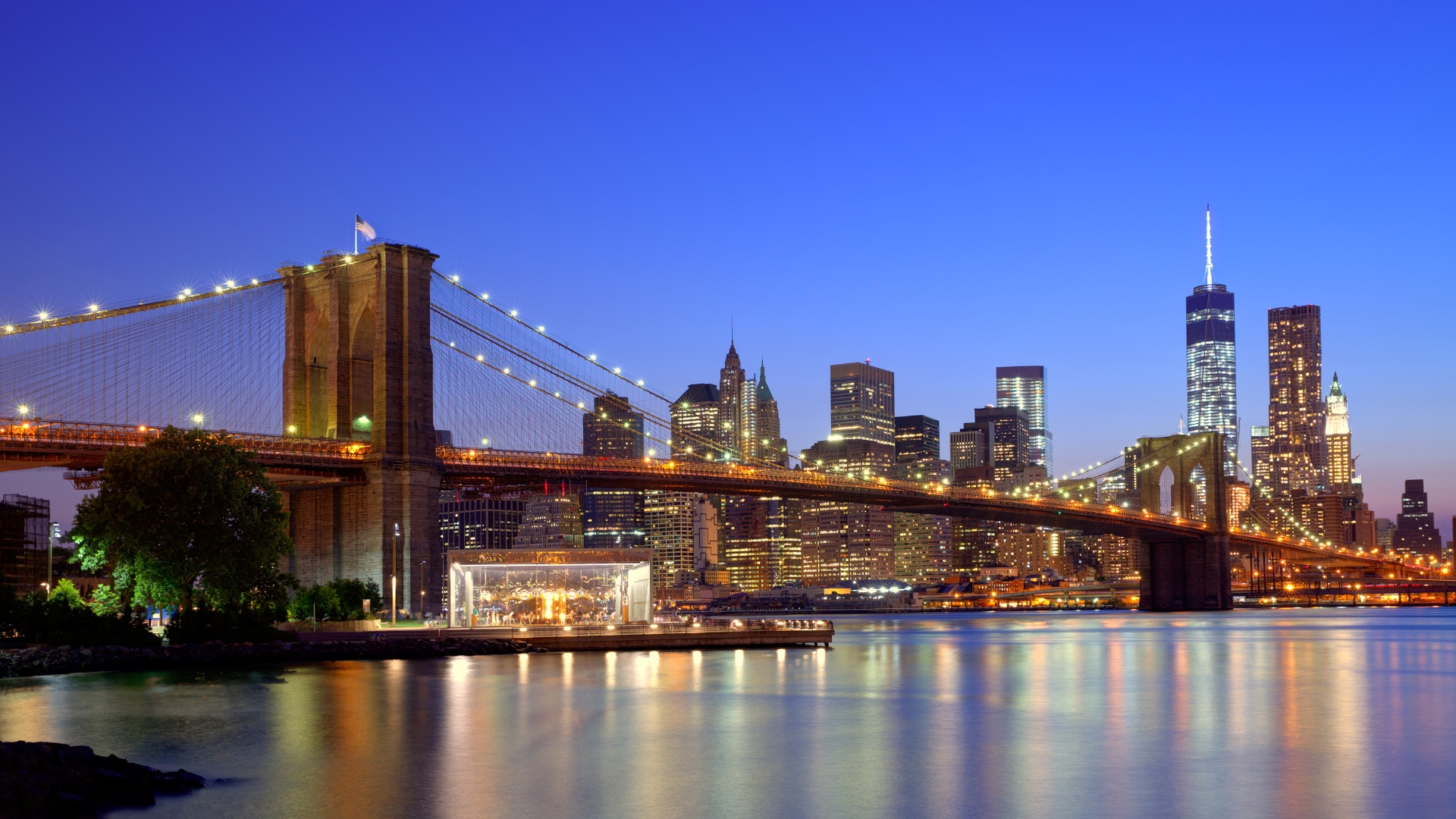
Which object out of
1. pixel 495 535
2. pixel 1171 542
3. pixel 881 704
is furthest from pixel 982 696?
pixel 495 535

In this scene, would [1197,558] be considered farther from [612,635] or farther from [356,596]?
[356,596]

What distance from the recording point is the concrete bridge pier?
127688 mm

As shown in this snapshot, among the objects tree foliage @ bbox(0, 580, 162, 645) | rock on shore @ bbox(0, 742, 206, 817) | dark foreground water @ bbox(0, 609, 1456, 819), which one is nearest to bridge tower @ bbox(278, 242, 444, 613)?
dark foreground water @ bbox(0, 609, 1456, 819)

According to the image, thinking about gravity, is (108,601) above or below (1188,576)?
above

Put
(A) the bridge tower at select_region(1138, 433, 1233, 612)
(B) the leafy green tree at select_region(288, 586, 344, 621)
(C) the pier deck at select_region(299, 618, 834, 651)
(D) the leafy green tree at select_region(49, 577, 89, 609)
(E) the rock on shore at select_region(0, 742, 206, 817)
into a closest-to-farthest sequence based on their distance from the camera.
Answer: (E) the rock on shore at select_region(0, 742, 206, 817) → (D) the leafy green tree at select_region(49, 577, 89, 609) → (C) the pier deck at select_region(299, 618, 834, 651) → (B) the leafy green tree at select_region(288, 586, 344, 621) → (A) the bridge tower at select_region(1138, 433, 1233, 612)

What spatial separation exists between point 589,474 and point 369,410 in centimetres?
1162

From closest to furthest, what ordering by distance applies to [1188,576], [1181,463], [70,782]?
[70,782]
[1188,576]
[1181,463]

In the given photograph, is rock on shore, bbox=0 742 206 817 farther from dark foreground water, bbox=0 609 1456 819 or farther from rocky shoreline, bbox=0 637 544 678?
rocky shoreline, bbox=0 637 544 678

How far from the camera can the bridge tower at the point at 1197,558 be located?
126 metres

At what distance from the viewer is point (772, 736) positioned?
29500mm

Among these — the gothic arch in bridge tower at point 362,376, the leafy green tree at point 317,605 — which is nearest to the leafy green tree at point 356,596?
the leafy green tree at point 317,605

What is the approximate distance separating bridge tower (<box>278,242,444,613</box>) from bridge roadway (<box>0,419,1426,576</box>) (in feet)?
4.54

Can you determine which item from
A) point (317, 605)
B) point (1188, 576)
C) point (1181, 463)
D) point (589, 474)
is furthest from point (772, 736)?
point (1181, 463)

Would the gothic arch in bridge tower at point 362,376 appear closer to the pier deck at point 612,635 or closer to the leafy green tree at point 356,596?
the leafy green tree at point 356,596
